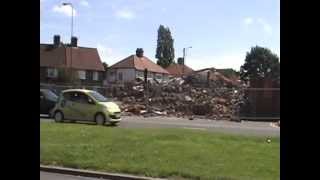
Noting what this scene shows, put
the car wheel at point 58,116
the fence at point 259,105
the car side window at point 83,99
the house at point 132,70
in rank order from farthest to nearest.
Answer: the house at point 132,70 < the fence at point 259,105 < the car wheel at point 58,116 < the car side window at point 83,99

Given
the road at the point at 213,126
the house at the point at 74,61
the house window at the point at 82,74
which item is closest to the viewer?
the road at the point at 213,126

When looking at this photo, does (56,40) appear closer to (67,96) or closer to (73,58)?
(73,58)

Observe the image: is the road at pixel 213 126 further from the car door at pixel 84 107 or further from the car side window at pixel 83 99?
the car side window at pixel 83 99

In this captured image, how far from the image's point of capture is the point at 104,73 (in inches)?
3866

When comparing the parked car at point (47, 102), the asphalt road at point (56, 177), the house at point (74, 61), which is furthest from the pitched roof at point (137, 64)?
the asphalt road at point (56, 177)

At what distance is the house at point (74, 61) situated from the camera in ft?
265

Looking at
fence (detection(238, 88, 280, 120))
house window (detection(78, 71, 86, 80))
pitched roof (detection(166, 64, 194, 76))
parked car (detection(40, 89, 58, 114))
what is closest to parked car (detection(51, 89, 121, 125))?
parked car (detection(40, 89, 58, 114))

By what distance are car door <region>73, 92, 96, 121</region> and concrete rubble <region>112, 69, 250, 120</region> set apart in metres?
12.9

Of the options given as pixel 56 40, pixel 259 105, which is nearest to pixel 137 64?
pixel 56 40

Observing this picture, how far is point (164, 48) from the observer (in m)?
123

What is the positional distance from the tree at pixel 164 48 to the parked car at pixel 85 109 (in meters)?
92.4

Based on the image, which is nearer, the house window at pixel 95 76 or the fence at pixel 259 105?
the fence at pixel 259 105
